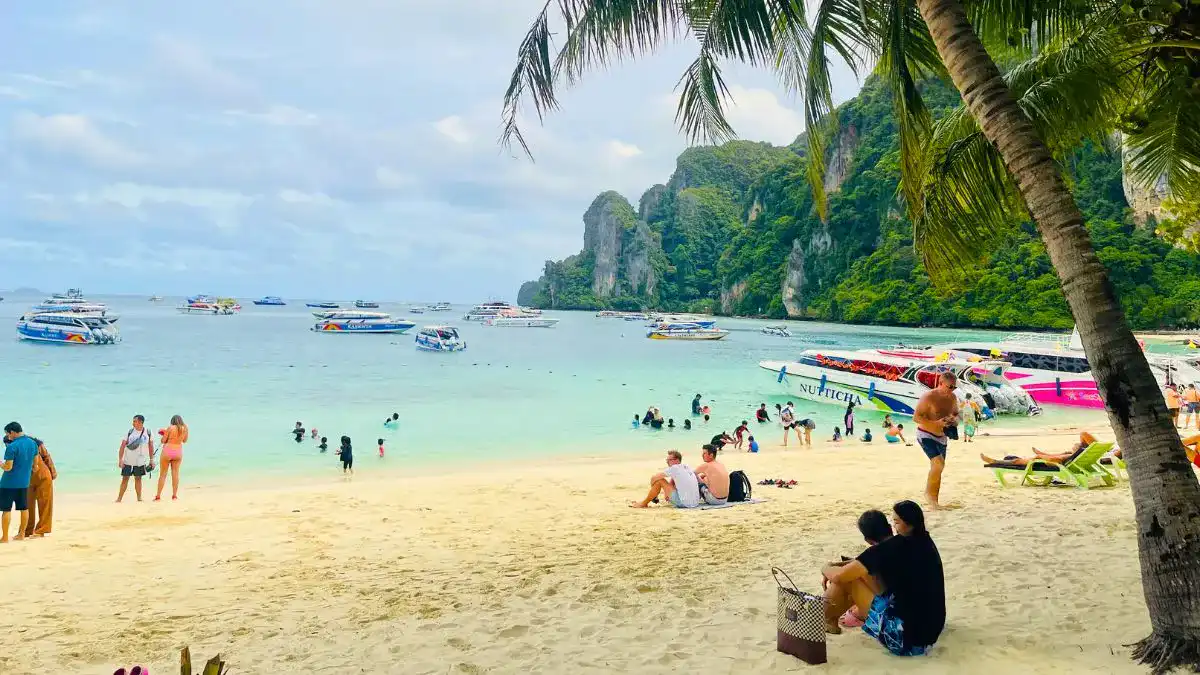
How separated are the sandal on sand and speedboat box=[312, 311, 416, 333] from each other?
6716 cm

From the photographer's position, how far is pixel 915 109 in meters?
5.51

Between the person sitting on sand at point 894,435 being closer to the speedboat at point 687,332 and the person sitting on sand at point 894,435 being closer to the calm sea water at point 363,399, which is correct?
the calm sea water at point 363,399

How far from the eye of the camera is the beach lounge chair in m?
8.12

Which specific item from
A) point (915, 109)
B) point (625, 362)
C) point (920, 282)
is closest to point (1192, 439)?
point (915, 109)

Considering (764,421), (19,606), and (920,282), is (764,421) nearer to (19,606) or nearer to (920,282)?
(19,606)

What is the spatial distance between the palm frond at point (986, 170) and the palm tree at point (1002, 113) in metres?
0.12

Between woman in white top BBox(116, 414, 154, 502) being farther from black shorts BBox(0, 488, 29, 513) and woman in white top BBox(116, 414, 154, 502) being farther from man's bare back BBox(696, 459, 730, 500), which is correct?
man's bare back BBox(696, 459, 730, 500)

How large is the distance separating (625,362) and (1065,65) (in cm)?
4073

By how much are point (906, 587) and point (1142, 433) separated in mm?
1311

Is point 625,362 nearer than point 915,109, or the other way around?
point 915,109

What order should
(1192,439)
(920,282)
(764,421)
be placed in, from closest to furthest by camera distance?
(1192,439) < (764,421) < (920,282)

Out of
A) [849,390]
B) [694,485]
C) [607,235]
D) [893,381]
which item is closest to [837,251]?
[849,390]

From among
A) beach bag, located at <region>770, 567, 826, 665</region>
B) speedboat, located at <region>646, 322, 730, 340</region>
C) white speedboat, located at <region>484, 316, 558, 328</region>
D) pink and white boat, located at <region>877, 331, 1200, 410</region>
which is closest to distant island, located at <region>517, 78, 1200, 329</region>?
beach bag, located at <region>770, 567, 826, 665</region>

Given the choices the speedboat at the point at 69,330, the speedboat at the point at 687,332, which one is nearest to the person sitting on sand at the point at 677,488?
the speedboat at the point at 69,330
